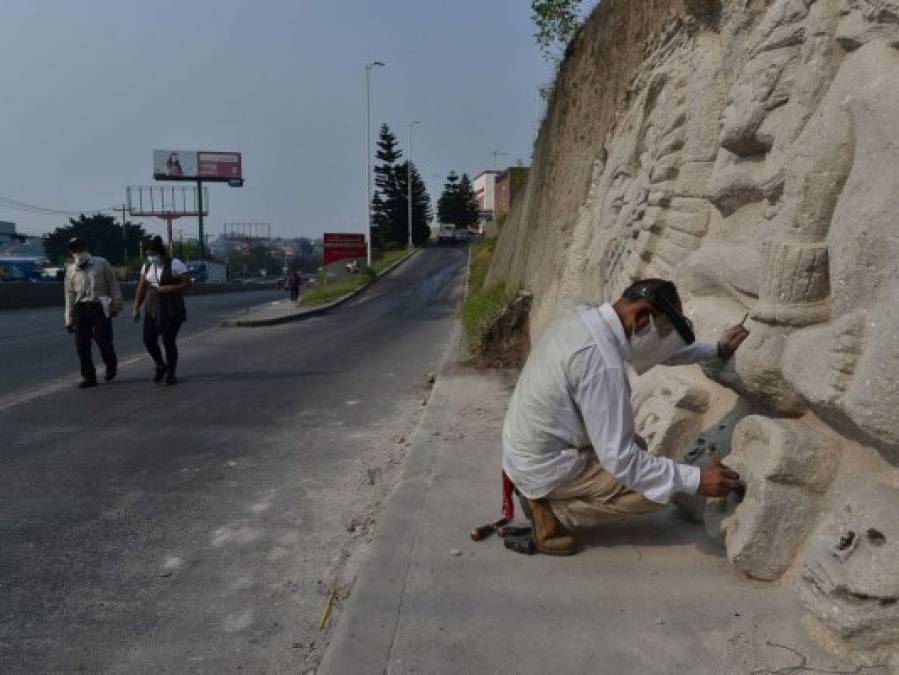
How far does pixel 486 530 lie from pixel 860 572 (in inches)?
57.6

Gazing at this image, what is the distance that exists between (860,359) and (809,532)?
63cm

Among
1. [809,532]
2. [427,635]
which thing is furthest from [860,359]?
[427,635]

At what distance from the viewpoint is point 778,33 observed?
10.7 ft

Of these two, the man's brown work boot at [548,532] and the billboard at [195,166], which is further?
the billboard at [195,166]

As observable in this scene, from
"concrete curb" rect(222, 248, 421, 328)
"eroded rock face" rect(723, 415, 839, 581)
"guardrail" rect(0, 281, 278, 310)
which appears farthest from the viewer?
"guardrail" rect(0, 281, 278, 310)

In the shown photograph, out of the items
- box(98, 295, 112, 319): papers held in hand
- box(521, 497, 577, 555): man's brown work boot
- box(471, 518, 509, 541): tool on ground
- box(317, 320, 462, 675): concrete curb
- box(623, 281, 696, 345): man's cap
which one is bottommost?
box(317, 320, 462, 675): concrete curb

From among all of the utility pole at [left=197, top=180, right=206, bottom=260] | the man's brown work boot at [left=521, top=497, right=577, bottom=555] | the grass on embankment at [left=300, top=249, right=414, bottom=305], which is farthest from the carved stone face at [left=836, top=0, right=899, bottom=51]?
the utility pole at [left=197, top=180, right=206, bottom=260]

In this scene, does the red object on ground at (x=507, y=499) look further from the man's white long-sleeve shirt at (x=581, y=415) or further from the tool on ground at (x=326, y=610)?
the tool on ground at (x=326, y=610)

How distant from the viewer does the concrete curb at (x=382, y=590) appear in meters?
2.33

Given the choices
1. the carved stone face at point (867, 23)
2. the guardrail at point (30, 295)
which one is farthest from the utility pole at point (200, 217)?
the carved stone face at point (867, 23)

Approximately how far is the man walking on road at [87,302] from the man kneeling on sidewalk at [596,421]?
18.3ft

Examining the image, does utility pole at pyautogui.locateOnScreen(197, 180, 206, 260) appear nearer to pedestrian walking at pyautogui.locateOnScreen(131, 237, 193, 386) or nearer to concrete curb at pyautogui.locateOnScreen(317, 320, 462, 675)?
pedestrian walking at pyautogui.locateOnScreen(131, 237, 193, 386)

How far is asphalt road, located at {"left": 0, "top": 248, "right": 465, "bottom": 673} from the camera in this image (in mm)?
2674

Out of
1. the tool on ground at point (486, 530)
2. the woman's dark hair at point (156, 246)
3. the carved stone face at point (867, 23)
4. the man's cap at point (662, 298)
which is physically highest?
the carved stone face at point (867, 23)
